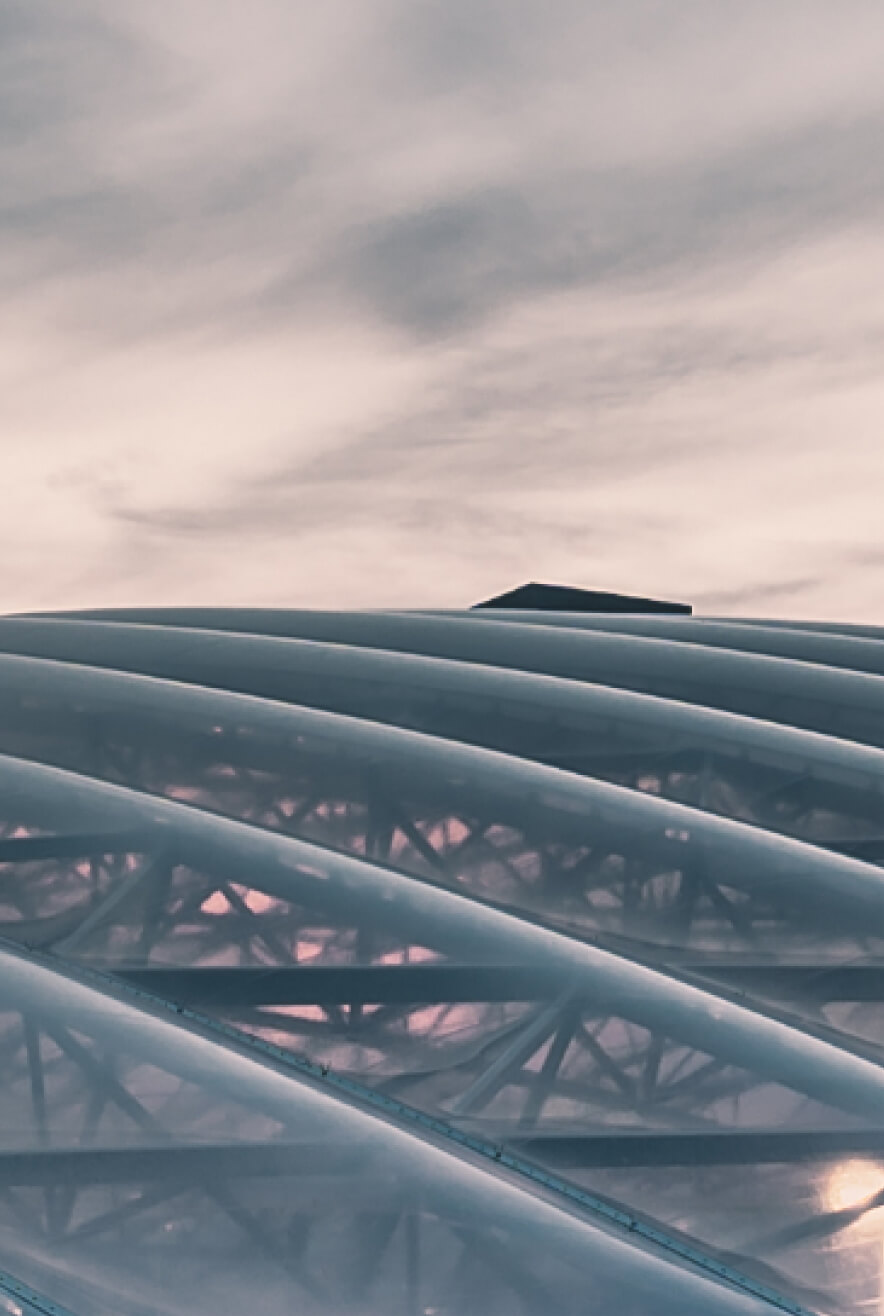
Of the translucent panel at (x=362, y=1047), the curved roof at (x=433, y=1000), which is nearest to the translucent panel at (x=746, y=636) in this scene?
the curved roof at (x=433, y=1000)

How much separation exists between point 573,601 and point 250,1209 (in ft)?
186

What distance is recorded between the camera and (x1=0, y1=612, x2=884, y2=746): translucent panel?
1099 inches

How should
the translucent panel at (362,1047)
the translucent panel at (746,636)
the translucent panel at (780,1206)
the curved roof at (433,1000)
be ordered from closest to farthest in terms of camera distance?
1. the curved roof at (433,1000)
2. the translucent panel at (362,1047)
3. the translucent panel at (780,1206)
4. the translucent panel at (746,636)

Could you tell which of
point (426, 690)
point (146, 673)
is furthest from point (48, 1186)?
point (146, 673)

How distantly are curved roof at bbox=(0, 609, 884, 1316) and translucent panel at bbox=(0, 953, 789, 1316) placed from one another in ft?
0.10

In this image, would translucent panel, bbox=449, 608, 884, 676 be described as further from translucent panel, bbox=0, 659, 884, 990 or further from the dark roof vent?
the dark roof vent

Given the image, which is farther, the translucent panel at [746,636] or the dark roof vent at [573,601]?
the dark roof vent at [573,601]

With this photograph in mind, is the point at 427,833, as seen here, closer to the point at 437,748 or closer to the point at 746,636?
the point at 437,748

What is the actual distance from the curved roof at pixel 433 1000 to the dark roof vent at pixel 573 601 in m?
39.2

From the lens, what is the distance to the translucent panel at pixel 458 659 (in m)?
27.9

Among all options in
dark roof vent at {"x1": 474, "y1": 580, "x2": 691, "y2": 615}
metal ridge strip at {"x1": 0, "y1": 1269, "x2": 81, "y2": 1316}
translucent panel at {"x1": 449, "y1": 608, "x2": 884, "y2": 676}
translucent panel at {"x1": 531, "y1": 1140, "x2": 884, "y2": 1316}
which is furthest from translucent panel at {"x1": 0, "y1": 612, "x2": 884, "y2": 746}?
dark roof vent at {"x1": 474, "y1": 580, "x2": 691, "y2": 615}

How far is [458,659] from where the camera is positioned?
104 ft

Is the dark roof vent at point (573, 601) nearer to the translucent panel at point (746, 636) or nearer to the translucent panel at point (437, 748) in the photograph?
the translucent panel at point (746, 636)

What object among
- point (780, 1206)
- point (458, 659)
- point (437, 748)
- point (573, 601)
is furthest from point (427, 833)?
point (573, 601)
